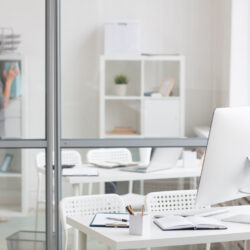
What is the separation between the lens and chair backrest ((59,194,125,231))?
3.07m

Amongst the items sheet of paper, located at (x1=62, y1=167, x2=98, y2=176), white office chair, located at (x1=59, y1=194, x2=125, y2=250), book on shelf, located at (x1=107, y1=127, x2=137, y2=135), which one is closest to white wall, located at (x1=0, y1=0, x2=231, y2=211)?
book on shelf, located at (x1=107, y1=127, x2=137, y2=135)

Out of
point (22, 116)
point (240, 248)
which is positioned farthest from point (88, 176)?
point (240, 248)

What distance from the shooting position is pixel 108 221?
263 centimetres

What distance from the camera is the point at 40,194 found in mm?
3861

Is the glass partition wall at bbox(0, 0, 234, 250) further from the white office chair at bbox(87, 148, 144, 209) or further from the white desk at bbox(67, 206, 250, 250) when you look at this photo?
the white desk at bbox(67, 206, 250, 250)

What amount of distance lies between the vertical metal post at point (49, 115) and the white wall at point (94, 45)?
4 centimetres

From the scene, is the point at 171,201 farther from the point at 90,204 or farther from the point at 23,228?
the point at 23,228

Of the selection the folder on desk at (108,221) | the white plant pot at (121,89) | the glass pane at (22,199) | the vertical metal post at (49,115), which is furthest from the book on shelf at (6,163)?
the folder on desk at (108,221)

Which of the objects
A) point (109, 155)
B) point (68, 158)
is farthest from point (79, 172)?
point (109, 155)

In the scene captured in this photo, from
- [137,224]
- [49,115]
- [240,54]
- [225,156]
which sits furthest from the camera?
[240,54]

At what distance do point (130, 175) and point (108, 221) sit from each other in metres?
1.28

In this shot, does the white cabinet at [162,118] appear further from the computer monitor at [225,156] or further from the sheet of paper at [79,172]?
the computer monitor at [225,156]

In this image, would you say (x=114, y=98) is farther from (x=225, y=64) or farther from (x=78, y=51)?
(x=225, y=64)

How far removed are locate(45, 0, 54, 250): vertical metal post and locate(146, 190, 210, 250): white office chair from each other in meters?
0.81
